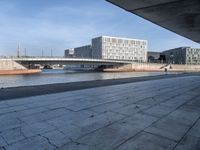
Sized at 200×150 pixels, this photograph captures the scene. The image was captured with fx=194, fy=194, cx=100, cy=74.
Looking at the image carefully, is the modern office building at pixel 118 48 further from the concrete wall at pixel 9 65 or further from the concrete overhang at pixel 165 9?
the concrete overhang at pixel 165 9

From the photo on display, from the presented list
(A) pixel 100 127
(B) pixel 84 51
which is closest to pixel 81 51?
(B) pixel 84 51

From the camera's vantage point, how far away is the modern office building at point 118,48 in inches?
5285

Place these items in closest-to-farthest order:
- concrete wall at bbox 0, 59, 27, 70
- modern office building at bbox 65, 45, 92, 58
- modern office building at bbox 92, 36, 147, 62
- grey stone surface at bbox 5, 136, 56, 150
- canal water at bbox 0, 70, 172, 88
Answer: grey stone surface at bbox 5, 136, 56, 150 → canal water at bbox 0, 70, 172, 88 → concrete wall at bbox 0, 59, 27, 70 → modern office building at bbox 92, 36, 147, 62 → modern office building at bbox 65, 45, 92, 58

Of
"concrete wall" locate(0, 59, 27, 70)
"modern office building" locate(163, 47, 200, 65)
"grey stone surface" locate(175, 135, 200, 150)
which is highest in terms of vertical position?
"modern office building" locate(163, 47, 200, 65)

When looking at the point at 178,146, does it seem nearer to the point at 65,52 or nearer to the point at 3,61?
the point at 3,61

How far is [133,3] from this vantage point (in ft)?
28.2

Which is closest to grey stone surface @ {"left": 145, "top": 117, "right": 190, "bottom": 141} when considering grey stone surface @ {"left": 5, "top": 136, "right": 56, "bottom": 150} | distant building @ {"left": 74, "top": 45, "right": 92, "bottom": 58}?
grey stone surface @ {"left": 5, "top": 136, "right": 56, "bottom": 150}

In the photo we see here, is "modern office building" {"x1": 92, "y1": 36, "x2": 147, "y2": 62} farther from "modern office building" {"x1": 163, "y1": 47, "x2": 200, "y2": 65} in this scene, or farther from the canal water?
the canal water

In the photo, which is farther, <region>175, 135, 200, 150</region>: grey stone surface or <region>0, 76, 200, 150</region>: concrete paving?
<region>0, 76, 200, 150</region>: concrete paving

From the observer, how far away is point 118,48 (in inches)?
5586

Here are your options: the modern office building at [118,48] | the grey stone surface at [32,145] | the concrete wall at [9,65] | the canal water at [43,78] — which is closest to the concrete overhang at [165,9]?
the grey stone surface at [32,145]

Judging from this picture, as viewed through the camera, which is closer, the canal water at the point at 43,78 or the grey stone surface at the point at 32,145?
the grey stone surface at the point at 32,145

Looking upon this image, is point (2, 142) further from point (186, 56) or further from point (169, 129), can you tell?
point (186, 56)

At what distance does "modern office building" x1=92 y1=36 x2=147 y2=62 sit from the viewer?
134 meters
